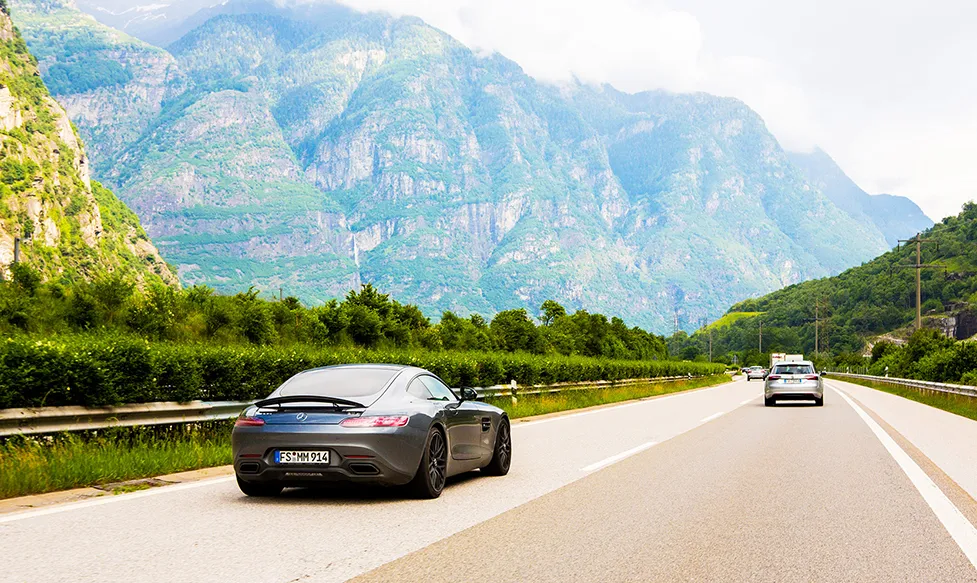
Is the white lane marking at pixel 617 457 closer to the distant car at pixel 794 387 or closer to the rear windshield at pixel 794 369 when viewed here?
A: the distant car at pixel 794 387

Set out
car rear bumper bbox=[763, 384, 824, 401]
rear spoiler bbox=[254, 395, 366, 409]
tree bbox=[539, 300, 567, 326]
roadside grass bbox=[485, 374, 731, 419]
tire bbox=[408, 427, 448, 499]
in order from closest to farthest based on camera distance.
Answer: rear spoiler bbox=[254, 395, 366, 409]
tire bbox=[408, 427, 448, 499]
roadside grass bbox=[485, 374, 731, 419]
car rear bumper bbox=[763, 384, 824, 401]
tree bbox=[539, 300, 567, 326]

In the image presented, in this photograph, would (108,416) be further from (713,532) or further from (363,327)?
(363,327)

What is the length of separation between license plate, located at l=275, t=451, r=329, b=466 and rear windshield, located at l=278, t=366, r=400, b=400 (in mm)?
721

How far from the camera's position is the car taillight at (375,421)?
28.6 feet

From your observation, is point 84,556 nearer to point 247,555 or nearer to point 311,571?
point 247,555

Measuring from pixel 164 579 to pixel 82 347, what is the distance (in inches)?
249

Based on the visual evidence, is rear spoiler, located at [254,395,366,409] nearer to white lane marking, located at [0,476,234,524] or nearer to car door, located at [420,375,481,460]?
car door, located at [420,375,481,460]

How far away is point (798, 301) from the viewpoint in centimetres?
17950

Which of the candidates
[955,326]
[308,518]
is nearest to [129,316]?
[308,518]

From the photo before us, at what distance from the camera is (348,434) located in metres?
8.64

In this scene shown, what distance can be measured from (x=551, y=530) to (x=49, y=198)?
13308 centimetres

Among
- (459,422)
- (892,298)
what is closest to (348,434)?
(459,422)

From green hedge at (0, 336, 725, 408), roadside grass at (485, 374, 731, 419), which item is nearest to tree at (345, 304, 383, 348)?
roadside grass at (485, 374, 731, 419)

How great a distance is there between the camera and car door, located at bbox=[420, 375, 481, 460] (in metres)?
9.95
